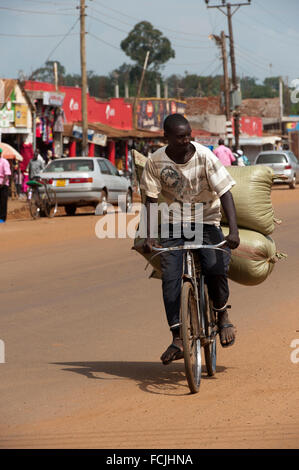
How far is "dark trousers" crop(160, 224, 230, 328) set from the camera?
589 centimetres

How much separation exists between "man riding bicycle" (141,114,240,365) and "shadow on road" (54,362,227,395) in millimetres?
276

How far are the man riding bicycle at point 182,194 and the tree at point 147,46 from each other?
357 ft

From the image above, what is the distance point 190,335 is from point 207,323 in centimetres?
37

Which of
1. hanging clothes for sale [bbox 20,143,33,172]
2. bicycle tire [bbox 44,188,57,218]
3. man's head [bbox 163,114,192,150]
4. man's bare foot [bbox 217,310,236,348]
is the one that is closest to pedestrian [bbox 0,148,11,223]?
bicycle tire [bbox 44,188,57,218]

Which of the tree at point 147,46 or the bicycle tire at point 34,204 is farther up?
the tree at point 147,46

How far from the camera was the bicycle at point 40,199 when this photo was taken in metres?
23.0

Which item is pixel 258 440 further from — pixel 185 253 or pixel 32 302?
pixel 32 302

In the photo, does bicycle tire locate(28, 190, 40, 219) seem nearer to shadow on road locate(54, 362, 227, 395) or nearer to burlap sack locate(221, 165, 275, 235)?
burlap sack locate(221, 165, 275, 235)

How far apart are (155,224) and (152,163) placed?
0.45 meters

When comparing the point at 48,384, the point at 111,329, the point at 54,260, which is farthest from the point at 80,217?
the point at 48,384

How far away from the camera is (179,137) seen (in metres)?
5.85

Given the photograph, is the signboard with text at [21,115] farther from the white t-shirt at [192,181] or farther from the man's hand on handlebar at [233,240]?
the man's hand on handlebar at [233,240]

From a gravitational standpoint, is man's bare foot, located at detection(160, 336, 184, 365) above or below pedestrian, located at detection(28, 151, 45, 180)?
above

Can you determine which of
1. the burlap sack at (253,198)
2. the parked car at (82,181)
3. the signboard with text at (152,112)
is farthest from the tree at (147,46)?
the burlap sack at (253,198)
